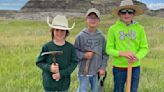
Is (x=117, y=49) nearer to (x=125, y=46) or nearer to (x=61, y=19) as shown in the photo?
(x=125, y=46)

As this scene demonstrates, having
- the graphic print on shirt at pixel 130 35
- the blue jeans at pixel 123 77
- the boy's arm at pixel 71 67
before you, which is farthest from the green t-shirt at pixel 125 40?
the boy's arm at pixel 71 67

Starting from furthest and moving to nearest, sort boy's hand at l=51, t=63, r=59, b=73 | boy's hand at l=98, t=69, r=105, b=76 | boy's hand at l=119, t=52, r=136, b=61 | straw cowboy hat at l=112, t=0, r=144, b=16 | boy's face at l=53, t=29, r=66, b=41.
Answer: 1. boy's hand at l=98, t=69, r=105, b=76
2. straw cowboy hat at l=112, t=0, r=144, b=16
3. boy's hand at l=119, t=52, r=136, b=61
4. boy's face at l=53, t=29, r=66, b=41
5. boy's hand at l=51, t=63, r=59, b=73

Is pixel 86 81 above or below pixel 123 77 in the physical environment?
below

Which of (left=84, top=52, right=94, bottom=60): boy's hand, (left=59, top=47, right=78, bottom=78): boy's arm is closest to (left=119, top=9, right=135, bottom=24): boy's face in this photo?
(left=84, top=52, right=94, bottom=60): boy's hand

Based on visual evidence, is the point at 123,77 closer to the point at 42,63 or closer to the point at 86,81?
the point at 86,81

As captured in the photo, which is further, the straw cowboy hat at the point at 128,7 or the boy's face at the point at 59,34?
the straw cowboy hat at the point at 128,7

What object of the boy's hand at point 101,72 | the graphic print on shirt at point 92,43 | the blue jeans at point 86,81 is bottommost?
the blue jeans at point 86,81

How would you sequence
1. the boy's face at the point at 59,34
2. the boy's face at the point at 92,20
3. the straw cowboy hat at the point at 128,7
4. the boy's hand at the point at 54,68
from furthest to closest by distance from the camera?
the boy's face at the point at 92,20 < the straw cowboy hat at the point at 128,7 < the boy's face at the point at 59,34 < the boy's hand at the point at 54,68

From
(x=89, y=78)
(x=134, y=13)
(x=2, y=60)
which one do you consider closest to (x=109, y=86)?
(x=89, y=78)

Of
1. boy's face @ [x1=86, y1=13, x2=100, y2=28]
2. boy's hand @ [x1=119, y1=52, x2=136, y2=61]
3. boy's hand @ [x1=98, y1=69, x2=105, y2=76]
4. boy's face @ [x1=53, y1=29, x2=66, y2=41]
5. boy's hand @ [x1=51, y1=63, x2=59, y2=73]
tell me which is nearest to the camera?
boy's hand @ [x1=51, y1=63, x2=59, y2=73]

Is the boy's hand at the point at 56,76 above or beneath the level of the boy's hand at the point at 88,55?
beneath

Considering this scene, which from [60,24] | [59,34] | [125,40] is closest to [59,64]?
[59,34]

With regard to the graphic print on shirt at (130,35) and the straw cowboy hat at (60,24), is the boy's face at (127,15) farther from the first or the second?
the straw cowboy hat at (60,24)

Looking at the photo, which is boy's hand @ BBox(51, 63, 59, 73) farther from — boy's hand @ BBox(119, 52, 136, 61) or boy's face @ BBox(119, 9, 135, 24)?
boy's face @ BBox(119, 9, 135, 24)
